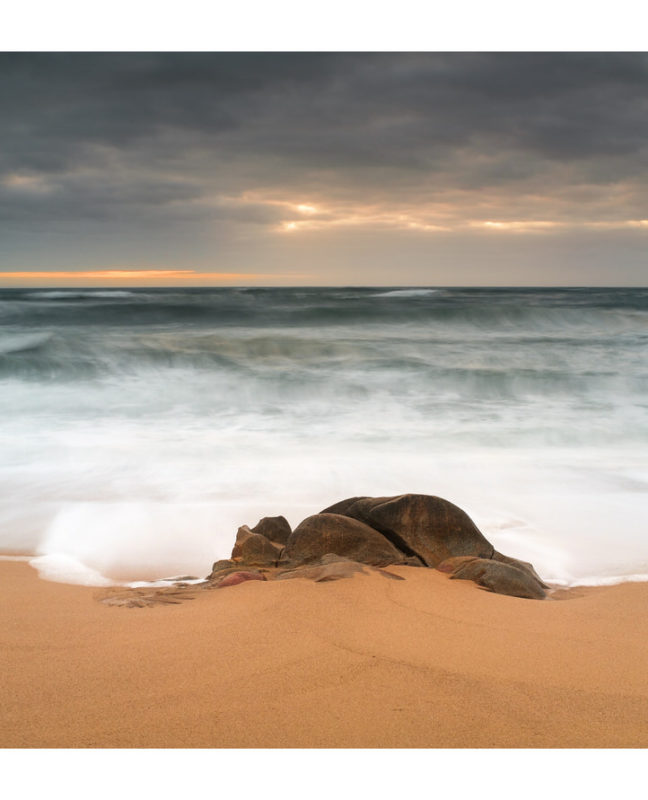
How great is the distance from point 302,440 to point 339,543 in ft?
15.9

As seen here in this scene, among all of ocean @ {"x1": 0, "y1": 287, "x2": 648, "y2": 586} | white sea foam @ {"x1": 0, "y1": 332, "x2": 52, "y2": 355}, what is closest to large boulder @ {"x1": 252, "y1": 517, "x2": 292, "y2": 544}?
ocean @ {"x1": 0, "y1": 287, "x2": 648, "y2": 586}

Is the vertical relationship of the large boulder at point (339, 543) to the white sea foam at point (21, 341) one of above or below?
below

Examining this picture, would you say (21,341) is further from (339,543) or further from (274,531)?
(339,543)

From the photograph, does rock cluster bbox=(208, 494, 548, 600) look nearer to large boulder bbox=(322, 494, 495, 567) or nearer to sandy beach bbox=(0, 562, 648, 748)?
large boulder bbox=(322, 494, 495, 567)

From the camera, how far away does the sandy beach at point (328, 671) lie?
6.20 feet

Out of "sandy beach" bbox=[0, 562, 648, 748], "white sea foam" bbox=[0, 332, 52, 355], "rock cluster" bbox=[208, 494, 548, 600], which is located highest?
"white sea foam" bbox=[0, 332, 52, 355]

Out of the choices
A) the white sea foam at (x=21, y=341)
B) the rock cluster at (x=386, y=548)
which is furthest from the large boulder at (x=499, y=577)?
the white sea foam at (x=21, y=341)

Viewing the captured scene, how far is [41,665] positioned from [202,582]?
1329 mm

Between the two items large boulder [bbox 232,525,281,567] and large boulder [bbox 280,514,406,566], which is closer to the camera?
large boulder [bbox 280,514,406,566]

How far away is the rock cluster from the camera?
3.29 meters

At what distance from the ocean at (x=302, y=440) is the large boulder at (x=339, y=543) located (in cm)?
82

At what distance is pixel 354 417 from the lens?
32.5 feet

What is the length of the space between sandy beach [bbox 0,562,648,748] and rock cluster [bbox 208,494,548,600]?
0.26 m

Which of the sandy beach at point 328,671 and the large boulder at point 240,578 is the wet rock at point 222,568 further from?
the sandy beach at point 328,671
